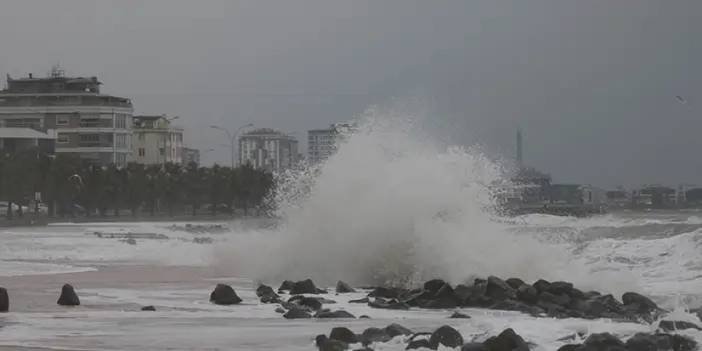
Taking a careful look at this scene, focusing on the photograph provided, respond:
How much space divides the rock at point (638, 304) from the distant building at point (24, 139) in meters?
95.3

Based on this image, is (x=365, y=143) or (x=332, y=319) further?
(x=365, y=143)

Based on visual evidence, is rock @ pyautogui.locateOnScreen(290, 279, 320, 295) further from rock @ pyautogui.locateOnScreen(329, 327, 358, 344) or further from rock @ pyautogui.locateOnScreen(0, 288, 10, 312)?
rock @ pyautogui.locateOnScreen(329, 327, 358, 344)

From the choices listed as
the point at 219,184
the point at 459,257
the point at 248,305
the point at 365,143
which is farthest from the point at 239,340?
the point at 219,184

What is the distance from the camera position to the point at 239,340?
18.5 metres

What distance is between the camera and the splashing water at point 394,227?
1166 inches

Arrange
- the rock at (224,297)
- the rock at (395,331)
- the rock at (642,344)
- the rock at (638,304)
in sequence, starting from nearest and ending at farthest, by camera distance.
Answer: the rock at (642,344), the rock at (395,331), the rock at (638,304), the rock at (224,297)

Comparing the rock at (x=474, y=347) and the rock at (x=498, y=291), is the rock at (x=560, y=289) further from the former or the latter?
the rock at (x=474, y=347)

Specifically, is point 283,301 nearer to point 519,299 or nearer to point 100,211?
point 519,299

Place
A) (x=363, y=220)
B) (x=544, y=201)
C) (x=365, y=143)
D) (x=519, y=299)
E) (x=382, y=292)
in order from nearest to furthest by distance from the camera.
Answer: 1. (x=519, y=299)
2. (x=382, y=292)
3. (x=363, y=220)
4. (x=365, y=143)
5. (x=544, y=201)

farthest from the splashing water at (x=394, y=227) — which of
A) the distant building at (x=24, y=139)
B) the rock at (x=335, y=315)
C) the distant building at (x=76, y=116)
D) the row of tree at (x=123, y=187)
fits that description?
the distant building at (x=76, y=116)

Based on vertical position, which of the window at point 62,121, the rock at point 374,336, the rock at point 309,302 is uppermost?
the window at point 62,121

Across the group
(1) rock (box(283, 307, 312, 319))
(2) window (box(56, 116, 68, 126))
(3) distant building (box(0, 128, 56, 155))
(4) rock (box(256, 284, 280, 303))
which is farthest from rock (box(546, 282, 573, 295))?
(2) window (box(56, 116, 68, 126))

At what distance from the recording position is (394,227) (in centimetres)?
3036

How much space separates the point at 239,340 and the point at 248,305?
576 cm
